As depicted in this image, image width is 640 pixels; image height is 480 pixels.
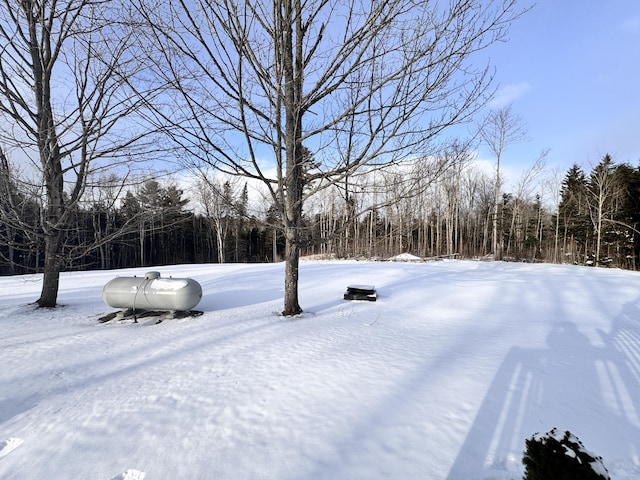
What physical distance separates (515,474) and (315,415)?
140 centimetres

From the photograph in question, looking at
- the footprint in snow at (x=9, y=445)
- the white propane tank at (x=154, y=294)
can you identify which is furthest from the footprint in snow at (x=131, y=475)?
the white propane tank at (x=154, y=294)

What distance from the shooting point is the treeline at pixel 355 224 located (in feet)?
18.5

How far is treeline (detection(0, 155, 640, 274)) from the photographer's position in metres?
5.65

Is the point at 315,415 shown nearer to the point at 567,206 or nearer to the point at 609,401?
the point at 609,401

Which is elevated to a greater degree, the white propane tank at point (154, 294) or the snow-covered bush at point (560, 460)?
the snow-covered bush at point (560, 460)

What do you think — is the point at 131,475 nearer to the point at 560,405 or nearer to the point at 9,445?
the point at 9,445

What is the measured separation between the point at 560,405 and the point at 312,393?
7.26 ft

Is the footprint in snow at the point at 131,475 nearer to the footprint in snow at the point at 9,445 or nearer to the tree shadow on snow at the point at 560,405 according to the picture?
the footprint in snow at the point at 9,445

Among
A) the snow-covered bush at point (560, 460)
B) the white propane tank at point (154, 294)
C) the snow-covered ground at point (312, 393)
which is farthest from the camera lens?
the white propane tank at point (154, 294)

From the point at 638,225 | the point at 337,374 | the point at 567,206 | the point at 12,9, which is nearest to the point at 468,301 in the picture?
the point at 337,374

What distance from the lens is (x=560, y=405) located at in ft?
8.46

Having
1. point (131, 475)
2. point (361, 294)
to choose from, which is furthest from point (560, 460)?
point (361, 294)

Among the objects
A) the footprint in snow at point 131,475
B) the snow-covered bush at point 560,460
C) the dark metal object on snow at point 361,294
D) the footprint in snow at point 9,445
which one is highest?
the snow-covered bush at point 560,460

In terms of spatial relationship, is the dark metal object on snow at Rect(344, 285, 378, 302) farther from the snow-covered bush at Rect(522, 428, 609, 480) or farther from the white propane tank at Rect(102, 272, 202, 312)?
the snow-covered bush at Rect(522, 428, 609, 480)
